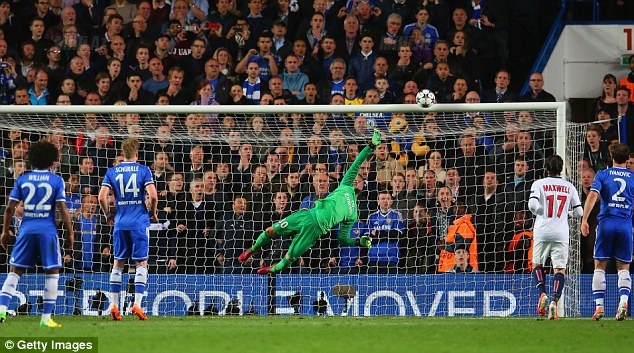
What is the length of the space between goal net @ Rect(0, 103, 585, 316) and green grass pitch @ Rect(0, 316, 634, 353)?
1.47 meters

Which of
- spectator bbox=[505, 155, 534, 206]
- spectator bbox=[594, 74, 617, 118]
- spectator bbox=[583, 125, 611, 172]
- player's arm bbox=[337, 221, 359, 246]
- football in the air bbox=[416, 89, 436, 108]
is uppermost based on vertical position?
spectator bbox=[594, 74, 617, 118]

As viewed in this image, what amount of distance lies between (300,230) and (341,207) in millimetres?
558

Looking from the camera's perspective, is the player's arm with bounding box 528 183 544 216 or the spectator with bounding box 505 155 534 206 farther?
the spectator with bounding box 505 155 534 206

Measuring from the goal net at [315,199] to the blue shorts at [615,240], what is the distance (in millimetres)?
1324

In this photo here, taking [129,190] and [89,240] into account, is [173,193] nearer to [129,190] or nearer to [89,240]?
[89,240]

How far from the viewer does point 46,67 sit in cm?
1648

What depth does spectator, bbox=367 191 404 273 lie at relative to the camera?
560 inches

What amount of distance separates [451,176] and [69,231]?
566cm

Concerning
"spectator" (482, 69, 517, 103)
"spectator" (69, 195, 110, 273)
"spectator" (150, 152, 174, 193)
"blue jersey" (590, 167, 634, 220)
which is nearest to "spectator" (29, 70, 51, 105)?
"spectator" (69, 195, 110, 273)

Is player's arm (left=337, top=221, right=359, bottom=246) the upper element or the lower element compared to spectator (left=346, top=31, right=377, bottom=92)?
lower

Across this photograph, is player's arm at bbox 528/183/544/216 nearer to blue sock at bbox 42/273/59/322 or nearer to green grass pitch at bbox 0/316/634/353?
green grass pitch at bbox 0/316/634/353

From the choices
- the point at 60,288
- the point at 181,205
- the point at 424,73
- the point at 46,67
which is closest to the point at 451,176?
the point at 424,73

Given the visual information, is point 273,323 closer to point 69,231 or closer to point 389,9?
point 69,231

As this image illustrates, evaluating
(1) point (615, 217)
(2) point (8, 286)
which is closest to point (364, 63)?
(1) point (615, 217)
